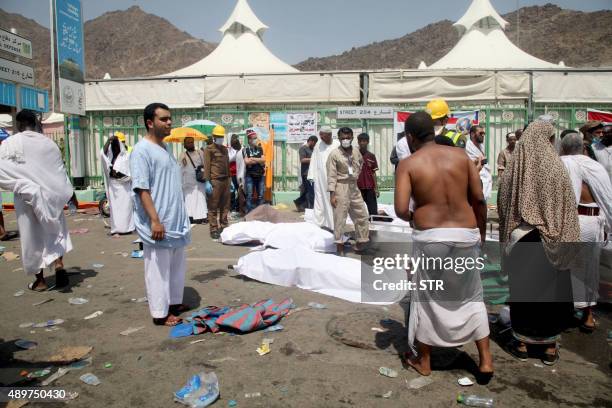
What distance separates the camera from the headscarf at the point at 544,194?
10.7ft

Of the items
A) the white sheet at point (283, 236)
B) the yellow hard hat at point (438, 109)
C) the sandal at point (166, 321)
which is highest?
the yellow hard hat at point (438, 109)

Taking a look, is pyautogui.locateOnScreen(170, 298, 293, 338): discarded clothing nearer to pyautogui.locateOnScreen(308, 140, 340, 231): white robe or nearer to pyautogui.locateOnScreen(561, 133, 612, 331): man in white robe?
pyautogui.locateOnScreen(561, 133, 612, 331): man in white robe

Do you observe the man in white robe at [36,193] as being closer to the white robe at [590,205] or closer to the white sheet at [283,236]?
the white sheet at [283,236]

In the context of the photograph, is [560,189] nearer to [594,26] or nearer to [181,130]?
[181,130]

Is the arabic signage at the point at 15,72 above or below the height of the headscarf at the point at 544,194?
above

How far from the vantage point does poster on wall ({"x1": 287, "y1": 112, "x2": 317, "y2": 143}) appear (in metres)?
12.0

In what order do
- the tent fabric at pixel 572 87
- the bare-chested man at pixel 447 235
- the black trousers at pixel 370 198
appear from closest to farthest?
the bare-chested man at pixel 447 235
the black trousers at pixel 370 198
the tent fabric at pixel 572 87

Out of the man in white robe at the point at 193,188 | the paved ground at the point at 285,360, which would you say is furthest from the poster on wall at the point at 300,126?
the paved ground at the point at 285,360

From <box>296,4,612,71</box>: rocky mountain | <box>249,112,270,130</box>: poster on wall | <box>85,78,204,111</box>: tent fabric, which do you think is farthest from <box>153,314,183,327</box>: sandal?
<box>296,4,612,71</box>: rocky mountain

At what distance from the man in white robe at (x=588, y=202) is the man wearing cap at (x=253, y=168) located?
6.94 meters

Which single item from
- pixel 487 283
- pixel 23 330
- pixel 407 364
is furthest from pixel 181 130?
pixel 407 364

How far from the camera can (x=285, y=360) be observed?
3342 mm

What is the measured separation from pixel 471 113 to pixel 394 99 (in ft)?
6.69

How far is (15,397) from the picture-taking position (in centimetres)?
284
